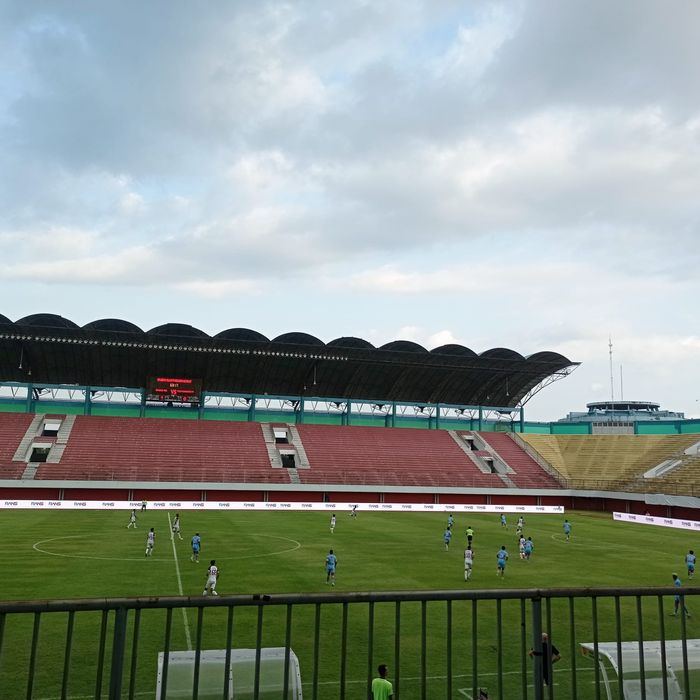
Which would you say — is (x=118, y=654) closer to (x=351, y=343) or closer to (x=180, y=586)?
(x=180, y=586)

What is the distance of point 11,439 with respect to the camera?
6638 centimetres

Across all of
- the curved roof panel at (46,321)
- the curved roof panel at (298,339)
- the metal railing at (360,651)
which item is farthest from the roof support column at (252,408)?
the metal railing at (360,651)

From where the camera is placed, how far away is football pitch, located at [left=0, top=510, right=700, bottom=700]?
15250 millimetres

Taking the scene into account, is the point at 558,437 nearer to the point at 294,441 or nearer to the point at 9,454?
the point at 294,441

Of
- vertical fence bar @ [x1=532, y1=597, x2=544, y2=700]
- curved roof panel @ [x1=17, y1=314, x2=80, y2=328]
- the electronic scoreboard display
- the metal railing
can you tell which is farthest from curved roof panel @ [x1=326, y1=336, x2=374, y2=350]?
vertical fence bar @ [x1=532, y1=597, x2=544, y2=700]

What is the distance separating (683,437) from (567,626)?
58804 mm

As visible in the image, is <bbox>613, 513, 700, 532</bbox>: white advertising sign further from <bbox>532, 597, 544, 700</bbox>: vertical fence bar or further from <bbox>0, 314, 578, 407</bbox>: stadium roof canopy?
<bbox>532, 597, 544, 700</bbox>: vertical fence bar

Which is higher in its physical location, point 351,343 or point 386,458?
point 351,343

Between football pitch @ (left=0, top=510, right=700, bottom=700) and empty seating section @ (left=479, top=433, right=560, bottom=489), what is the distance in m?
18.1

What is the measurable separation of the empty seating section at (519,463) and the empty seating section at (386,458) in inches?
133

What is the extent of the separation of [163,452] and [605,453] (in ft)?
164

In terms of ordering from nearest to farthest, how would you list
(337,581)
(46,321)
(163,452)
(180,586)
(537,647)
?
(537,647), (180,586), (337,581), (46,321), (163,452)

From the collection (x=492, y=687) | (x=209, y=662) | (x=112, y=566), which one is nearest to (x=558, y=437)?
(x=112, y=566)

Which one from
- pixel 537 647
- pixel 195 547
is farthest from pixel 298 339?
pixel 537 647
